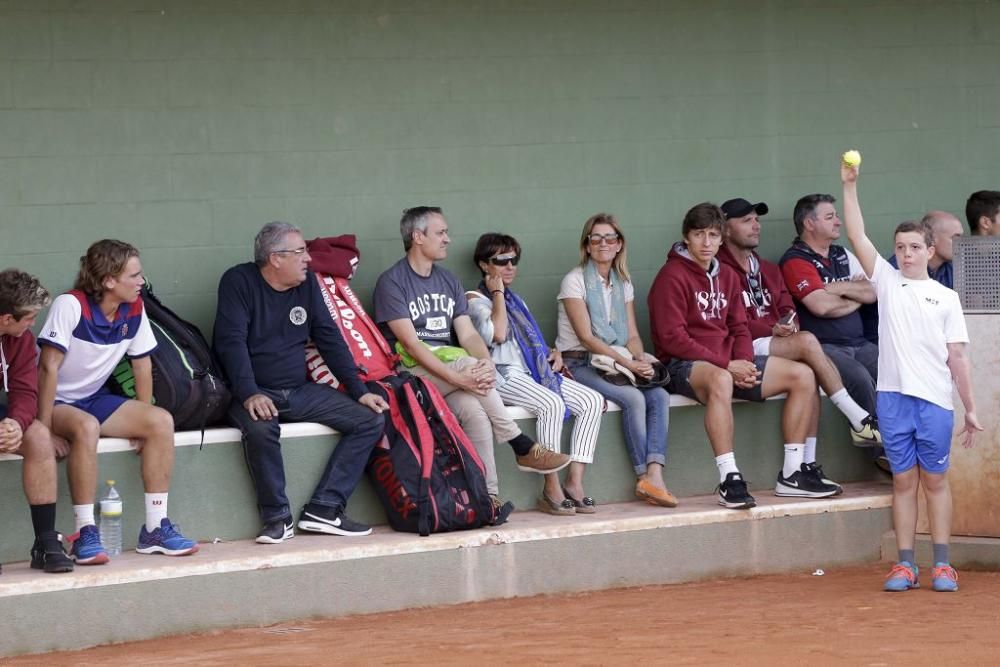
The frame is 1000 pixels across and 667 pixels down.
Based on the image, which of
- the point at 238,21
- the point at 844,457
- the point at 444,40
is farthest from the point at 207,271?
the point at 844,457

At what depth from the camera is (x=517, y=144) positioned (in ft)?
30.4

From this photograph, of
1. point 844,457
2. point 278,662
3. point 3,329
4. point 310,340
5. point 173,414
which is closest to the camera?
point 278,662

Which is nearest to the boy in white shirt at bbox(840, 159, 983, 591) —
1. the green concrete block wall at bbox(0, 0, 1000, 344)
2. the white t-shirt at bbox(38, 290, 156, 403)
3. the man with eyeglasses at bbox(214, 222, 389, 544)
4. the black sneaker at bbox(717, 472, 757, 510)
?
the black sneaker at bbox(717, 472, 757, 510)

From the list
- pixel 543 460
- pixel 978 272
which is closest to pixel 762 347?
pixel 978 272

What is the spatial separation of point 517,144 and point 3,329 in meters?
3.50

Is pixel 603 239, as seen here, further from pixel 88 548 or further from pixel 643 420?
pixel 88 548

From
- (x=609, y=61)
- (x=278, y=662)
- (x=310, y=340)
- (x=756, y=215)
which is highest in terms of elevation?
(x=609, y=61)

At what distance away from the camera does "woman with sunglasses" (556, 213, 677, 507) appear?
8.67 m

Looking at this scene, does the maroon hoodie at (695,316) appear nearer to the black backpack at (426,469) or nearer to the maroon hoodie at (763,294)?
the maroon hoodie at (763,294)

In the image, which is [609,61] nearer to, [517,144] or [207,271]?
[517,144]

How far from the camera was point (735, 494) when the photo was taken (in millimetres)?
8406

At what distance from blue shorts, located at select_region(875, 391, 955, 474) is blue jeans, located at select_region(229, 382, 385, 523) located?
2477 mm

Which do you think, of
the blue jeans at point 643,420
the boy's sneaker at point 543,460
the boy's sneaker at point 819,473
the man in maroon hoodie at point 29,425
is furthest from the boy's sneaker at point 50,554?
the boy's sneaker at point 819,473

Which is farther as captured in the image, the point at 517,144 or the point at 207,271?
the point at 517,144
